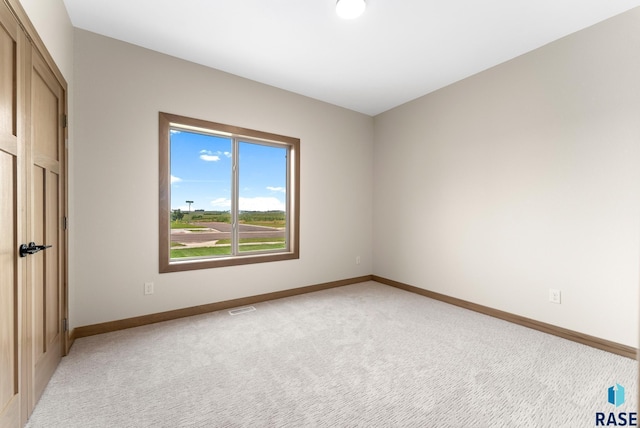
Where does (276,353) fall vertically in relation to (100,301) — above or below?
below

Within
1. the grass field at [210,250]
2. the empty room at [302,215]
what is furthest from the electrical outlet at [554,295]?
the grass field at [210,250]

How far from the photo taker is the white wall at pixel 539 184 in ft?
7.32

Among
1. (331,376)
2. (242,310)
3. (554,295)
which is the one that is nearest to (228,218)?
(242,310)

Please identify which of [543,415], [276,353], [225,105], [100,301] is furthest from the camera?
[225,105]

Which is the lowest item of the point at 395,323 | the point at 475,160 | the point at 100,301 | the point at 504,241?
the point at 395,323

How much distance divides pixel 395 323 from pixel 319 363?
109cm

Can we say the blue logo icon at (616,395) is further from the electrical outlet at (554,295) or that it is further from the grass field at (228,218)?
the grass field at (228,218)

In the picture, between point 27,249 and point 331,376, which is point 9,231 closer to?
point 27,249

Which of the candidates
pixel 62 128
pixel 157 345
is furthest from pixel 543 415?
pixel 62 128

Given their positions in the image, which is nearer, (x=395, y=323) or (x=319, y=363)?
(x=319, y=363)

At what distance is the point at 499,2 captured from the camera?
211cm

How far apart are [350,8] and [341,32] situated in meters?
0.35

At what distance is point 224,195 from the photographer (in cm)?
340

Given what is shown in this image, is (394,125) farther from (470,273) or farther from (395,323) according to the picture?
(395,323)
